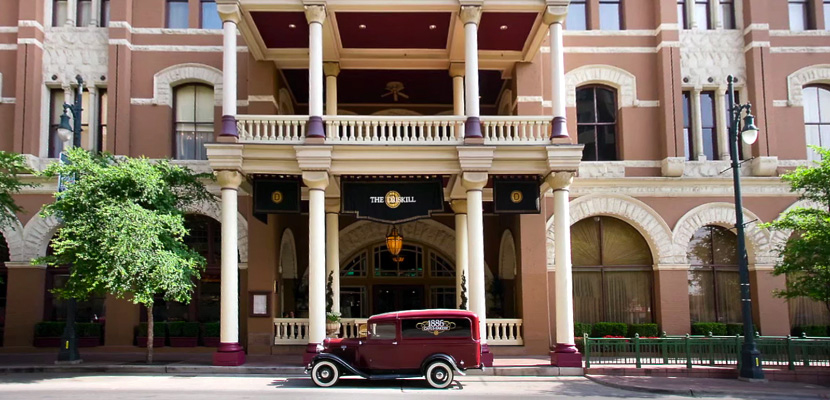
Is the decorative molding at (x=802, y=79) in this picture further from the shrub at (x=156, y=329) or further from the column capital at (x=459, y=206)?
the shrub at (x=156, y=329)

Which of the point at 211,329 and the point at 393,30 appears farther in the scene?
the point at 211,329

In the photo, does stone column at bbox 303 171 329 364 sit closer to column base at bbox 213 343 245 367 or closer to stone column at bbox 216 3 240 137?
column base at bbox 213 343 245 367

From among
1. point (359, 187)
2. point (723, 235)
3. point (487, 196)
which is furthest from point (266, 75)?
point (723, 235)

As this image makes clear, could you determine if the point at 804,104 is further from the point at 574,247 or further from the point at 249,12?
the point at 249,12

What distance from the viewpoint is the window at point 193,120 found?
2394cm

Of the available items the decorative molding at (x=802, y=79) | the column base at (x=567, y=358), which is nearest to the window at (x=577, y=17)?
the decorative molding at (x=802, y=79)

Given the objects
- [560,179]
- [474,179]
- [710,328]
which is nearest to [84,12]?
Result: [474,179]

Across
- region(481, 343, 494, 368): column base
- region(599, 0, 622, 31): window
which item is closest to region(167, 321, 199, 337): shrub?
region(481, 343, 494, 368): column base

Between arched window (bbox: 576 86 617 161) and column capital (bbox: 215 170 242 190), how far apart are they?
11302 mm

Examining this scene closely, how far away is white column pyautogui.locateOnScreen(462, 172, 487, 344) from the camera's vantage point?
18750 millimetres

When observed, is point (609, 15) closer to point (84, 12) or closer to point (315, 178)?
point (315, 178)

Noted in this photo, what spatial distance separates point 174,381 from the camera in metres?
17.0

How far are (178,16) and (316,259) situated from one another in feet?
35.5

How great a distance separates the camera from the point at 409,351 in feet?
52.2
